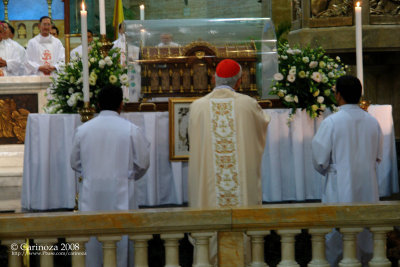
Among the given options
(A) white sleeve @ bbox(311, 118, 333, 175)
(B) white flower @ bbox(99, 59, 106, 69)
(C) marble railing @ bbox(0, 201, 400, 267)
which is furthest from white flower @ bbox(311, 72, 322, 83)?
(C) marble railing @ bbox(0, 201, 400, 267)

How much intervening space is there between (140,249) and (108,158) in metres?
1.57

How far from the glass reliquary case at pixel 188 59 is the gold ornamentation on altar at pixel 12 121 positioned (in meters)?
2.24

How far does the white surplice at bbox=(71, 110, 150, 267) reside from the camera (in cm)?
493

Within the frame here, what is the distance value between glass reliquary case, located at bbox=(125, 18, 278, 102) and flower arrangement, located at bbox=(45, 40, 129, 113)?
1.27 feet

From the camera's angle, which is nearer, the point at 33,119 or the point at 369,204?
the point at 369,204

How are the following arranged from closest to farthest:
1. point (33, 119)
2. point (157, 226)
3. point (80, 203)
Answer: point (157, 226) < point (80, 203) < point (33, 119)

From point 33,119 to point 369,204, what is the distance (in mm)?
3577

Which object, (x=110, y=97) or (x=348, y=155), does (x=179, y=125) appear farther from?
(x=348, y=155)

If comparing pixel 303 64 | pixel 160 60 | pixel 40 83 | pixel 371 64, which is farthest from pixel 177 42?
pixel 371 64

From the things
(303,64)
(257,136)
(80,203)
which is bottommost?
(80,203)

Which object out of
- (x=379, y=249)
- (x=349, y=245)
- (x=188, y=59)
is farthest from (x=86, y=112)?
(x=379, y=249)

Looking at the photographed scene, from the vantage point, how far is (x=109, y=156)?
4934 millimetres

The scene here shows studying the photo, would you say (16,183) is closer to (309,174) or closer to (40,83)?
(40,83)

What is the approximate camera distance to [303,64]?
6.29 meters
